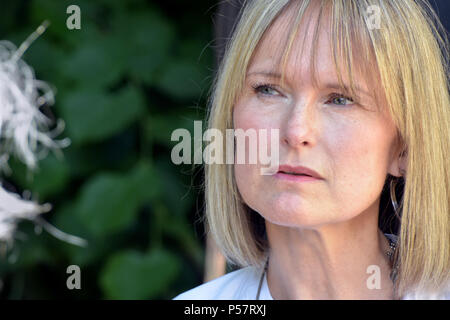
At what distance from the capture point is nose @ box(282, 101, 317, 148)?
75 centimetres

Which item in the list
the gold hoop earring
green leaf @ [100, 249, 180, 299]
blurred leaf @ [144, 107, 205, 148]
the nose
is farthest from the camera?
blurred leaf @ [144, 107, 205, 148]

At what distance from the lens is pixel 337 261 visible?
0.84 meters

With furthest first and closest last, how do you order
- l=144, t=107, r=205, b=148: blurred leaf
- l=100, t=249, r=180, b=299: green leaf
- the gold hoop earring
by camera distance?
l=144, t=107, r=205, b=148: blurred leaf
l=100, t=249, r=180, b=299: green leaf
the gold hoop earring

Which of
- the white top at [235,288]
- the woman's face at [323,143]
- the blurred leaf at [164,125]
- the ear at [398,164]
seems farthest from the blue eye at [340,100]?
the blurred leaf at [164,125]

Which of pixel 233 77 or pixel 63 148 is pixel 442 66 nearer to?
pixel 233 77

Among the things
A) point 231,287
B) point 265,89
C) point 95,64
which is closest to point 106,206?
point 95,64

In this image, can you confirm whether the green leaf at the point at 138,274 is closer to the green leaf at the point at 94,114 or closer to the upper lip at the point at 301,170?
the green leaf at the point at 94,114

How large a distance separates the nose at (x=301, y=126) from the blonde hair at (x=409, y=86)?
0.18 ft

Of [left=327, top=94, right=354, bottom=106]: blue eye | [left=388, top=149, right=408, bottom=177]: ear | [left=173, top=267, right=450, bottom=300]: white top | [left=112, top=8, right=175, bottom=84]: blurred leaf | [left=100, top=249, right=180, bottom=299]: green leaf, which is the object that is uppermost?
[left=112, top=8, right=175, bottom=84]: blurred leaf

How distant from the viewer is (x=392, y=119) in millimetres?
791

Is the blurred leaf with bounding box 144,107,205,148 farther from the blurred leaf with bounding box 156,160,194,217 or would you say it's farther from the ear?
the ear

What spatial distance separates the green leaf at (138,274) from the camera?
1.44 m

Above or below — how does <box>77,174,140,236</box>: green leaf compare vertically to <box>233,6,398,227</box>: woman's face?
above

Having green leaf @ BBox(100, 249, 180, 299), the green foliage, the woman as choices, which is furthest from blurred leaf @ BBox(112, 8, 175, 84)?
the woman
